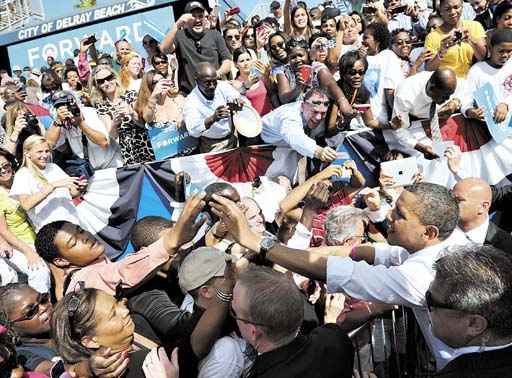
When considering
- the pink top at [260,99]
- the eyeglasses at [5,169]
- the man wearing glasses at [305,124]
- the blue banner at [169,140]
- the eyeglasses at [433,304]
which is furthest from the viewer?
the pink top at [260,99]

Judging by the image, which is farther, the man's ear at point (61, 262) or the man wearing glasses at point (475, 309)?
the man's ear at point (61, 262)

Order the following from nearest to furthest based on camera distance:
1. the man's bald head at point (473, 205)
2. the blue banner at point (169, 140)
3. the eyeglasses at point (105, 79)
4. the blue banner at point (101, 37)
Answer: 1. the man's bald head at point (473, 205)
2. the blue banner at point (169, 140)
3. the eyeglasses at point (105, 79)
4. the blue banner at point (101, 37)

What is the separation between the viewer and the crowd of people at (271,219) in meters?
2.09

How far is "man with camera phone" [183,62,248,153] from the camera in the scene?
16.9 ft

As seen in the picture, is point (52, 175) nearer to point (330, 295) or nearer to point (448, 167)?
point (330, 295)

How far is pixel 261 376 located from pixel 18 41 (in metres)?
17.3

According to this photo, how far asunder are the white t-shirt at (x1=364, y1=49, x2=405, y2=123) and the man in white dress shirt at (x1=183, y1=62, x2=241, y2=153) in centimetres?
142

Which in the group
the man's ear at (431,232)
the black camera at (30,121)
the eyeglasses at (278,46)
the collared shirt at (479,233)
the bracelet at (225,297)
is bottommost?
the collared shirt at (479,233)

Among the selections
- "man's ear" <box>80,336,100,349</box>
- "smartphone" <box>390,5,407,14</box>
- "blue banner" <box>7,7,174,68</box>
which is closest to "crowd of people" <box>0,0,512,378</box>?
"man's ear" <box>80,336,100,349</box>

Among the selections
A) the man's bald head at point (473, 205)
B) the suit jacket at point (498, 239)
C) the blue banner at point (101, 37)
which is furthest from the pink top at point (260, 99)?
the blue banner at point (101, 37)

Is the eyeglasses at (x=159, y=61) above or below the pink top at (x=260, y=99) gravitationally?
above

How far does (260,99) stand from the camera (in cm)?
584

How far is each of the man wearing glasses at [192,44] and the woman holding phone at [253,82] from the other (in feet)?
1.39

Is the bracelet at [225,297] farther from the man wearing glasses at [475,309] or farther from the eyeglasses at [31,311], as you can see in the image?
the eyeglasses at [31,311]
